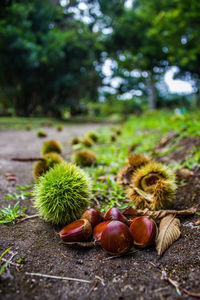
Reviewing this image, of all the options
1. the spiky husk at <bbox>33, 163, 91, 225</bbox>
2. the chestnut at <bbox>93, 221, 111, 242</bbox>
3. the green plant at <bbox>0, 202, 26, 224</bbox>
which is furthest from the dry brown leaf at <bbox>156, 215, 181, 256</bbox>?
the green plant at <bbox>0, 202, 26, 224</bbox>

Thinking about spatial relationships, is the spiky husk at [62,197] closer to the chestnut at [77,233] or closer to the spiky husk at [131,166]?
the chestnut at [77,233]

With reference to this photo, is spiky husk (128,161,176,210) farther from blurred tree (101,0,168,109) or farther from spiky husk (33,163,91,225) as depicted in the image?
blurred tree (101,0,168,109)

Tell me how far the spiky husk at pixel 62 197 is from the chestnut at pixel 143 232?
38 centimetres

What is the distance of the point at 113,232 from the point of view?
1.11 metres

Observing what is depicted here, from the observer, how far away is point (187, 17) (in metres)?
7.14

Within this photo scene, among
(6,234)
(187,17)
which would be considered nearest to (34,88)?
(187,17)

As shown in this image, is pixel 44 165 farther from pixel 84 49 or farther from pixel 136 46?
pixel 136 46

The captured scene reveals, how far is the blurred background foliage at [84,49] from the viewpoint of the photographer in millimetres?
8805

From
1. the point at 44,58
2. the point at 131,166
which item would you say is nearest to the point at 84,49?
the point at 44,58

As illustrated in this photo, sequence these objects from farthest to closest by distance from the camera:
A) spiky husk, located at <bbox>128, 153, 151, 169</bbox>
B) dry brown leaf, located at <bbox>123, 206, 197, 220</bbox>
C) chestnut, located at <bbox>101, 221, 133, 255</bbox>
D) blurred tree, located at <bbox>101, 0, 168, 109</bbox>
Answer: blurred tree, located at <bbox>101, 0, 168, 109</bbox>
spiky husk, located at <bbox>128, 153, 151, 169</bbox>
dry brown leaf, located at <bbox>123, 206, 197, 220</bbox>
chestnut, located at <bbox>101, 221, 133, 255</bbox>

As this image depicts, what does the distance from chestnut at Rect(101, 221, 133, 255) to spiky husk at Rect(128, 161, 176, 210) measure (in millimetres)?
463

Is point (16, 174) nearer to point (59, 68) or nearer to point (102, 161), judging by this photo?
point (102, 161)

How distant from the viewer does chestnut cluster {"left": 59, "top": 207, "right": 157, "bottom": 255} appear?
3.64 ft

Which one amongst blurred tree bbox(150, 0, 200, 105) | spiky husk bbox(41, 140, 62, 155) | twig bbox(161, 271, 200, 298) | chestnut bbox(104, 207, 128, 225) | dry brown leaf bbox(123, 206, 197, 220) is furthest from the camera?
blurred tree bbox(150, 0, 200, 105)
